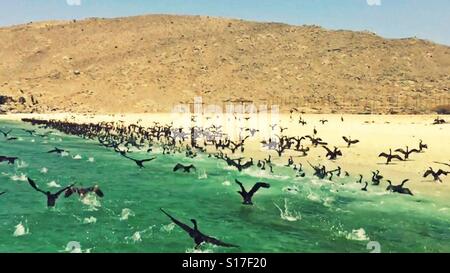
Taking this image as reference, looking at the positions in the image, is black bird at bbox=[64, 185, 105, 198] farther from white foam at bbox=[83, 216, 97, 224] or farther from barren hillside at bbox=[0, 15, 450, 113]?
barren hillside at bbox=[0, 15, 450, 113]

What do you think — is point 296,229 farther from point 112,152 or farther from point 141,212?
point 112,152

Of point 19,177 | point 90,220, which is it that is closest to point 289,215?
point 90,220

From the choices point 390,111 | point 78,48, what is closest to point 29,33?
point 78,48

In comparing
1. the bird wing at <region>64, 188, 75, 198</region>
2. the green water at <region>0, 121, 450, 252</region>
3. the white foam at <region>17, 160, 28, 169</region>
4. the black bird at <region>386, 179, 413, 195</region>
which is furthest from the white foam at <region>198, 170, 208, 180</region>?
the white foam at <region>17, 160, 28, 169</region>

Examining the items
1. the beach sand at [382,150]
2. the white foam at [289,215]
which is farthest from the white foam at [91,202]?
the beach sand at [382,150]

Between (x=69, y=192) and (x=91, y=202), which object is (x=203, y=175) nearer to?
(x=91, y=202)

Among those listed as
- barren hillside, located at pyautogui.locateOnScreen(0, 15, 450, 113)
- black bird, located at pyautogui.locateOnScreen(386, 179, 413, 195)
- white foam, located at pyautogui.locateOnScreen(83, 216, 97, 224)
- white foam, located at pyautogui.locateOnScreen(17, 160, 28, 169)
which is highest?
barren hillside, located at pyautogui.locateOnScreen(0, 15, 450, 113)
